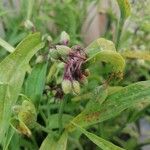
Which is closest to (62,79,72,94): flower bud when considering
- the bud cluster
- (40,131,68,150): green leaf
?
the bud cluster

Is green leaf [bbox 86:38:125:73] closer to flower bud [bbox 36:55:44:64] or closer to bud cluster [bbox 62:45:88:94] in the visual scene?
bud cluster [bbox 62:45:88:94]

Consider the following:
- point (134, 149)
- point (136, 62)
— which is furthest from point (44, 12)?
point (134, 149)

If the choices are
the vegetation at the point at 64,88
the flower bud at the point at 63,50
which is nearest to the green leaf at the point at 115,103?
the vegetation at the point at 64,88

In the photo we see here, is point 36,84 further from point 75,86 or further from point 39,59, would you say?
point 75,86

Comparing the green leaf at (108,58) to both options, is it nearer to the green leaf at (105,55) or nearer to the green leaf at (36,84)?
the green leaf at (105,55)

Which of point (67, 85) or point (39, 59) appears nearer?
point (67, 85)

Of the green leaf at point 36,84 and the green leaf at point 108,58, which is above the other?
the green leaf at point 108,58

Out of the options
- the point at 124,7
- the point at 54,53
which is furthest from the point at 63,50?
the point at 124,7

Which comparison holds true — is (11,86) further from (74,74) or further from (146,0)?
(146,0)
